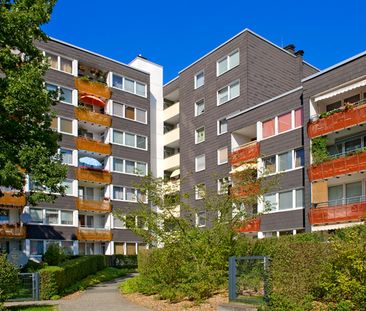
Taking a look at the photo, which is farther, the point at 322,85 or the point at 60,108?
the point at 60,108

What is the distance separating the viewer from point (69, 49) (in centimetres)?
4922

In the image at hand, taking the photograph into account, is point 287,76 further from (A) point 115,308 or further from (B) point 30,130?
(A) point 115,308

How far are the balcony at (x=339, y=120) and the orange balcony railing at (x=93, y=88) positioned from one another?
23923mm

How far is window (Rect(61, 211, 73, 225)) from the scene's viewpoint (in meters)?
46.4

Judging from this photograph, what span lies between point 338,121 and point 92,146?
25.4 metres

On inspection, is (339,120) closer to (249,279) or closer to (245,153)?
(245,153)

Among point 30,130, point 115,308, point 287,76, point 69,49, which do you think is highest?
point 69,49

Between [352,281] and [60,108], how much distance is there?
38984mm

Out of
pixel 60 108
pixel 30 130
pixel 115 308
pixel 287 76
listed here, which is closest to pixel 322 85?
pixel 287 76

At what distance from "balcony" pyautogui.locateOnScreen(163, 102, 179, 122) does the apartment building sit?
1.79 m

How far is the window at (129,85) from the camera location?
2093 inches

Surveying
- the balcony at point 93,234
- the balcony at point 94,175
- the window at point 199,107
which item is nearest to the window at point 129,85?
the window at point 199,107

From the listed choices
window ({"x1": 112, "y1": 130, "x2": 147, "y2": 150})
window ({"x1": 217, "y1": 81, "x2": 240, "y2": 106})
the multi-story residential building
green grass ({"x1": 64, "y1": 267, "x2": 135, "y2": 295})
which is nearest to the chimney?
the multi-story residential building

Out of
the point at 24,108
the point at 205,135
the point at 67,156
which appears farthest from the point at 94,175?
the point at 24,108
